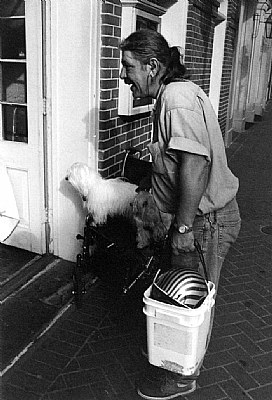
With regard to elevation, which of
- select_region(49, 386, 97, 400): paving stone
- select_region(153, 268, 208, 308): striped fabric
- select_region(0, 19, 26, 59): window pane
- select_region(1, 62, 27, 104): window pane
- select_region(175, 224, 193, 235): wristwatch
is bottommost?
select_region(49, 386, 97, 400): paving stone

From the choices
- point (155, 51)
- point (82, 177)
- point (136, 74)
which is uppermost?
point (155, 51)

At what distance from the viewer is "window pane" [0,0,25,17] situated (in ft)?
12.1

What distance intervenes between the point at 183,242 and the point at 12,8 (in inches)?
99.7

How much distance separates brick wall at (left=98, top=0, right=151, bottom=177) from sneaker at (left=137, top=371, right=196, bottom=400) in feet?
6.00

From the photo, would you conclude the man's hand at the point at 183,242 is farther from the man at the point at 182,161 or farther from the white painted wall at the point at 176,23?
the white painted wall at the point at 176,23

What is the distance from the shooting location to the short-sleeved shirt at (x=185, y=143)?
231 cm

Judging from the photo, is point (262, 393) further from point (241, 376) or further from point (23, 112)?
point (23, 112)

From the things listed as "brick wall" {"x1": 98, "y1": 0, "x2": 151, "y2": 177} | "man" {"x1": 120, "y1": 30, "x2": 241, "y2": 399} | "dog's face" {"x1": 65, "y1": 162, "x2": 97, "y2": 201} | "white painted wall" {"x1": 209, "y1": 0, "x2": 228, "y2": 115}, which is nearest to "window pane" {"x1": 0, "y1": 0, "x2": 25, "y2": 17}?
"brick wall" {"x1": 98, "y1": 0, "x2": 151, "y2": 177}

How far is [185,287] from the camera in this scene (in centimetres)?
241

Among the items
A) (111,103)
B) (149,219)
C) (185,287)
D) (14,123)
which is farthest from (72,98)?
(185,287)

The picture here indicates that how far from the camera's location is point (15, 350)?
120 inches

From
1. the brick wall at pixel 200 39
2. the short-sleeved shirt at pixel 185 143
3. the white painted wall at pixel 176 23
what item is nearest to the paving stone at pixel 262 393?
the short-sleeved shirt at pixel 185 143

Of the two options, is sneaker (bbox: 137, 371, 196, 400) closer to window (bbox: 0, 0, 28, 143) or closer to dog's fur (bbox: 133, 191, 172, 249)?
dog's fur (bbox: 133, 191, 172, 249)

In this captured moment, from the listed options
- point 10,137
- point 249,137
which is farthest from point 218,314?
point 249,137
